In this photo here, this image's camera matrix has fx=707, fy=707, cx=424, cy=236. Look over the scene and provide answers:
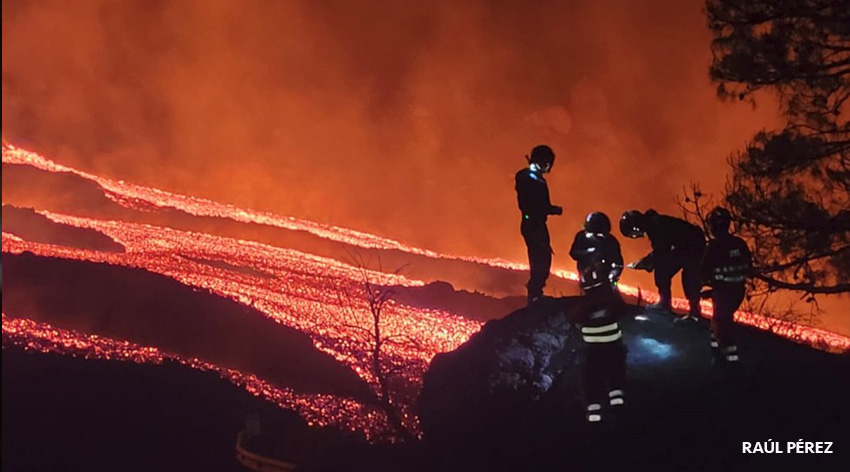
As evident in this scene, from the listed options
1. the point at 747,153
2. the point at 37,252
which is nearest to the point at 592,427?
the point at 747,153

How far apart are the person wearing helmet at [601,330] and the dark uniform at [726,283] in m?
1.41

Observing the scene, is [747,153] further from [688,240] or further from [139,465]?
[139,465]

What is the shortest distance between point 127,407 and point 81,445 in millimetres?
840

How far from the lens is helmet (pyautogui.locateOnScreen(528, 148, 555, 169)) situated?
886 cm

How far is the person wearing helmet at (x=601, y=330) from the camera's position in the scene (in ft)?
24.0

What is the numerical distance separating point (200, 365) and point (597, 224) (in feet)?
19.9

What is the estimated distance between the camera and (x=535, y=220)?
9.05 meters

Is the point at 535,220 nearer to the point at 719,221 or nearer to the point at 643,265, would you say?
the point at 643,265

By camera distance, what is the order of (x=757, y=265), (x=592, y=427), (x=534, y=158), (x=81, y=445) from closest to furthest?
(x=592, y=427), (x=81, y=445), (x=534, y=158), (x=757, y=265)

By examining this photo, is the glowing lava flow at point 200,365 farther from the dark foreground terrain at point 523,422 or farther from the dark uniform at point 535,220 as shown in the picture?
the dark uniform at point 535,220

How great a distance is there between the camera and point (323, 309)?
37.8 ft

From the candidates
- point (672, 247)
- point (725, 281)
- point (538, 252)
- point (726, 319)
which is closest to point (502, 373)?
point (538, 252)

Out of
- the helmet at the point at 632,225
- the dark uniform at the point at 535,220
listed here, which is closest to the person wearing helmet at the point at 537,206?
the dark uniform at the point at 535,220

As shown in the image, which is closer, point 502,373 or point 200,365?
point 502,373
